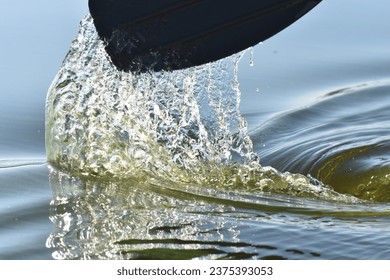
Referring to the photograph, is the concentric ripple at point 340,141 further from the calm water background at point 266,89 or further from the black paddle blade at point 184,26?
the black paddle blade at point 184,26

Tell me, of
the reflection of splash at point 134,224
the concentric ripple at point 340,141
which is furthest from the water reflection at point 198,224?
the concentric ripple at point 340,141

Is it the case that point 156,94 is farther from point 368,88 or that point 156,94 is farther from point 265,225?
point 368,88

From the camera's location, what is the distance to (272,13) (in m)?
4.08

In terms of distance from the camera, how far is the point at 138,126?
4508 millimetres

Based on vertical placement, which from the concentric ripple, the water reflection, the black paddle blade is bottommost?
the water reflection

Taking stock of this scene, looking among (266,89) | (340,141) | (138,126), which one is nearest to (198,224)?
(138,126)

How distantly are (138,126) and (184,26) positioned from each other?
61 centimetres

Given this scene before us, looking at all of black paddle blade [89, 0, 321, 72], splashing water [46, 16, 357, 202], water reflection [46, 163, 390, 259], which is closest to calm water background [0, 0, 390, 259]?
water reflection [46, 163, 390, 259]

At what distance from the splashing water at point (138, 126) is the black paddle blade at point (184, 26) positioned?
0.59 ft

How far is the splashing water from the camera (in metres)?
4.34

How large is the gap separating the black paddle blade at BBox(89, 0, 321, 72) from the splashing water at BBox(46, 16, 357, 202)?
0.18m

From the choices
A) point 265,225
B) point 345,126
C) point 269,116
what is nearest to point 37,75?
point 269,116

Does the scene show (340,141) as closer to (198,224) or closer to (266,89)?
(266,89)

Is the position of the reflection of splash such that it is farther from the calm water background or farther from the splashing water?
the splashing water
